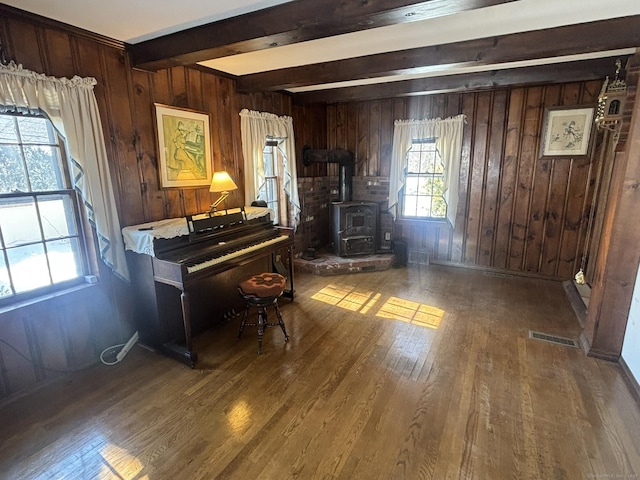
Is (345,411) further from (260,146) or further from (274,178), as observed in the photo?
(274,178)

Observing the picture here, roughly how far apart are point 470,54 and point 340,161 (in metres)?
2.49

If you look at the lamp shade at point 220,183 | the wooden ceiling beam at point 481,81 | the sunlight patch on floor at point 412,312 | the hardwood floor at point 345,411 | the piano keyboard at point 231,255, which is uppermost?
the wooden ceiling beam at point 481,81

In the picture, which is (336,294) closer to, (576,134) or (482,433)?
(482,433)

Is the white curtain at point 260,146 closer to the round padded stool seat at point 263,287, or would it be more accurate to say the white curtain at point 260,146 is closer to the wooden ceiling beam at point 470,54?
the wooden ceiling beam at point 470,54

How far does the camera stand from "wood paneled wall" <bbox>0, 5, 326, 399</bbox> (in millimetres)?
2137

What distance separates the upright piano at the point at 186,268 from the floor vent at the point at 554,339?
2530 mm

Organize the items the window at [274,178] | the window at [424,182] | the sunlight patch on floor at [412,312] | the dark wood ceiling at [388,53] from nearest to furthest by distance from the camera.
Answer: the dark wood ceiling at [388,53] → the sunlight patch on floor at [412,312] → the window at [274,178] → the window at [424,182]

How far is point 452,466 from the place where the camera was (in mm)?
1683

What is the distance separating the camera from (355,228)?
4.88 meters

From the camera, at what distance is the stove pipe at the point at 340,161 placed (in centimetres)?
482

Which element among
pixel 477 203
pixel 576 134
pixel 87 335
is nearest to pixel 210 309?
pixel 87 335

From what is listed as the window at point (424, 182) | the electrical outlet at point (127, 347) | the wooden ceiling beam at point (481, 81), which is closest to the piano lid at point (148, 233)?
the electrical outlet at point (127, 347)

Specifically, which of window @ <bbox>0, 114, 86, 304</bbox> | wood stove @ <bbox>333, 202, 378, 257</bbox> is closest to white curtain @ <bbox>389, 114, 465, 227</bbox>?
wood stove @ <bbox>333, 202, 378, 257</bbox>

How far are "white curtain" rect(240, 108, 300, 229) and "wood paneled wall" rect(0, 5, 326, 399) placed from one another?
12.0 inches
